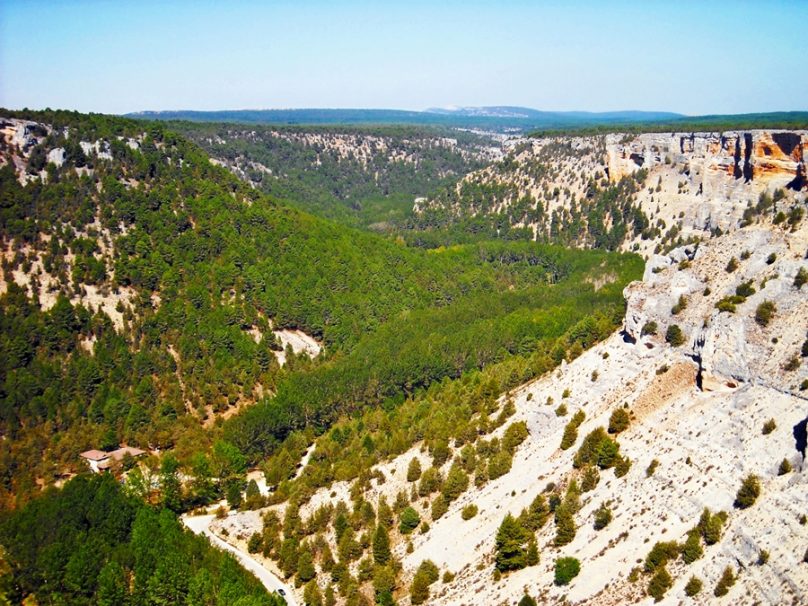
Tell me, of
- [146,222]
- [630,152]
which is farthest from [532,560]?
[630,152]

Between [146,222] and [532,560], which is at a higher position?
[146,222]

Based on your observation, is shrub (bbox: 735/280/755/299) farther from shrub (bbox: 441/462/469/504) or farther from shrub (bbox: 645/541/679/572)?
shrub (bbox: 441/462/469/504)

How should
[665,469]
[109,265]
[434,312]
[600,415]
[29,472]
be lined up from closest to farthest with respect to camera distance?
[665,469] → [600,415] → [29,472] → [109,265] → [434,312]

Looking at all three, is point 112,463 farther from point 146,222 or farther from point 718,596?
point 718,596

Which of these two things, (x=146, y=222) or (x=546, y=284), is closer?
(x=146, y=222)

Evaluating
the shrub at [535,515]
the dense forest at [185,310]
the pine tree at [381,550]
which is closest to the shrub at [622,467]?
the shrub at [535,515]

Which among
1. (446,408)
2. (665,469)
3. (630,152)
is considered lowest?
(446,408)

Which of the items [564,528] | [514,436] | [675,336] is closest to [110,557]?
[514,436]
